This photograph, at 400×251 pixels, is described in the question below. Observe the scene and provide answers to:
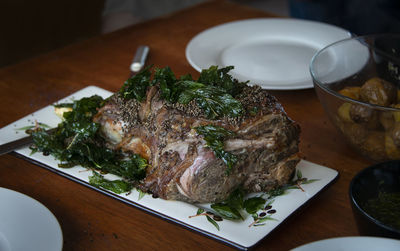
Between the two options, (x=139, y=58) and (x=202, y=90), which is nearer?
(x=202, y=90)

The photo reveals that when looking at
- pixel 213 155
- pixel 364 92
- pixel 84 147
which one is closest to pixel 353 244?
pixel 213 155

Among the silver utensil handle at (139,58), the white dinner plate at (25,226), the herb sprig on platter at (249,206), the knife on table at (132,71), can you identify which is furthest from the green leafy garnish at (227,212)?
the silver utensil handle at (139,58)

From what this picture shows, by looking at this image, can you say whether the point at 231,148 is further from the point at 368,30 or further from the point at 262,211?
the point at 368,30

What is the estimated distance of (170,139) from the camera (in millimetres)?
1130

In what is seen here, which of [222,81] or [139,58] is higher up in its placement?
[222,81]

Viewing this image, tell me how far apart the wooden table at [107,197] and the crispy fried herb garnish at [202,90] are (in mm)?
273

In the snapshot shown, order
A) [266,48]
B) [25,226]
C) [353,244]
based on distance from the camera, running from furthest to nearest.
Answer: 1. [266,48]
2. [25,226]
3. [353,244]

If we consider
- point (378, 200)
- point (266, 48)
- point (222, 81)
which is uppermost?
point (222, 81)

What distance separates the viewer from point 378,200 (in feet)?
3.38

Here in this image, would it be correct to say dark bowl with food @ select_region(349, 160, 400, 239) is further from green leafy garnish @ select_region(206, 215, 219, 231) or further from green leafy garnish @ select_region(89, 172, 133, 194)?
green leafy garnish @ select_region(89, 172, 133, 194)

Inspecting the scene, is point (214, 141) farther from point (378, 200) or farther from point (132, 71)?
point (132, 71)

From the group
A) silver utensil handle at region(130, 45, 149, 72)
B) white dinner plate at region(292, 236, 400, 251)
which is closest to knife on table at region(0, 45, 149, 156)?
silver utensil handle at region(130, 45, 149, 72)

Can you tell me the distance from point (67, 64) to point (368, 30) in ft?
6.80

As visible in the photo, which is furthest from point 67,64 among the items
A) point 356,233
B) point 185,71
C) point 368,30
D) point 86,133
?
point 368,30
